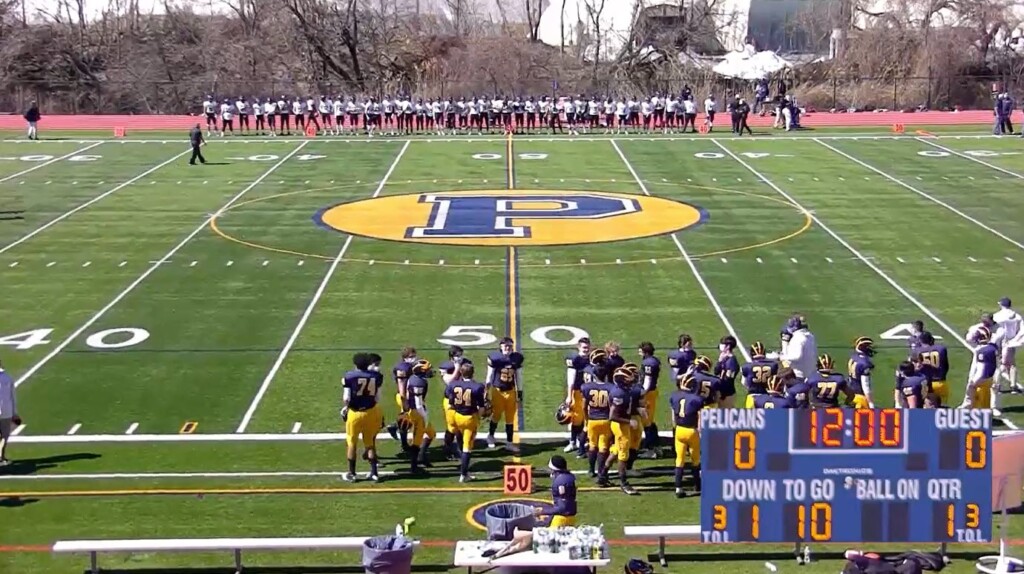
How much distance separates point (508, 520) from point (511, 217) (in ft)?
62.4

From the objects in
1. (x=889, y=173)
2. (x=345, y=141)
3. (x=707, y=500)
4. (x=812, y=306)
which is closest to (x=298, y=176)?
(x=345, y=141)

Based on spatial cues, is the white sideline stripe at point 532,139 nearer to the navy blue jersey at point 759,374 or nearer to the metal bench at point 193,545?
the navy blue jersey at point 759,374

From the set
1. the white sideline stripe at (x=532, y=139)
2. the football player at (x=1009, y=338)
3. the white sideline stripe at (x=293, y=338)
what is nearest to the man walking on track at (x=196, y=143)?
the white sideline stripe at (x=532, y=139)

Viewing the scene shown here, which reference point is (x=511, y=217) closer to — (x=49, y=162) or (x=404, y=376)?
(x=404, y=376)

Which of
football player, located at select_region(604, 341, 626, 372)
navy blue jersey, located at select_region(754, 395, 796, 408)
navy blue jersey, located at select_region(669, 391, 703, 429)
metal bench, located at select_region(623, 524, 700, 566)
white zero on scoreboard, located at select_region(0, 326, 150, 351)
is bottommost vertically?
metal bench, located at select_region(623, 524, 700, 566)

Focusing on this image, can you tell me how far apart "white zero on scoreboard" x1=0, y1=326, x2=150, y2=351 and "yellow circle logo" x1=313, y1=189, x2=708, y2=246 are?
25.0 ft

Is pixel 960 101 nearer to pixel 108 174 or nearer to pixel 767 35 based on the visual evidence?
pixel 767 35

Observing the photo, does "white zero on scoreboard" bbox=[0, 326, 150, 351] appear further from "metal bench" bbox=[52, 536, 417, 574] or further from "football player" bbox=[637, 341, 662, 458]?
"metal bench" bbox=[52, 536, 417, 574]

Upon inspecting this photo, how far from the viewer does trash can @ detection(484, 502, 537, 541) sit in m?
11.2

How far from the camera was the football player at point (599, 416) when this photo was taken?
14273 millimetres

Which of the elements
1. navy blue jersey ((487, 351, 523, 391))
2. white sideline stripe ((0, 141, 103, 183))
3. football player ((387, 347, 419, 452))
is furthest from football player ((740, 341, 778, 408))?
white sideline stripe ((0, 141, 103, 183))

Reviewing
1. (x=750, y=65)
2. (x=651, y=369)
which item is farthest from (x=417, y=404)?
(x=750, y=65)

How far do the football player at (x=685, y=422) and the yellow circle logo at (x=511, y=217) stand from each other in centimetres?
1284

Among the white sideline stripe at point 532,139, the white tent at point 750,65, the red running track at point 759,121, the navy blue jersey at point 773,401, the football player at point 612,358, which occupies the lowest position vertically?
the navy blue jersey at point 773,401
